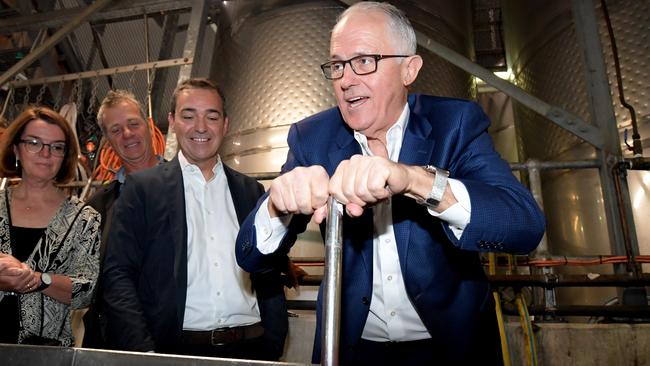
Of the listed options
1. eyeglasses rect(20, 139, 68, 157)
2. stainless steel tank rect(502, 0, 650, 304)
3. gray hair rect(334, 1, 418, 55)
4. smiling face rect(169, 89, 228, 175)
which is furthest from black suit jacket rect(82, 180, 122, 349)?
stainless steel tank rect(502, 0, 650, 304)

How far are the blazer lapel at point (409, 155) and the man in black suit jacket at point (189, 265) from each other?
1.81ft

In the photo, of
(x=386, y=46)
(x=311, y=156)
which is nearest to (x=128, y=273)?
(x=311, y=156)

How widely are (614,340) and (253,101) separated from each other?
2.98 m

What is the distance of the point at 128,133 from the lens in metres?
2.52

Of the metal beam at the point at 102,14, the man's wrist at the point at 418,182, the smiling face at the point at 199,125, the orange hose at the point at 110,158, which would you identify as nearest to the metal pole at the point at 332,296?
the man's wrist at the point at 418,182

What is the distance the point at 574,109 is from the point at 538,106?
67 cm

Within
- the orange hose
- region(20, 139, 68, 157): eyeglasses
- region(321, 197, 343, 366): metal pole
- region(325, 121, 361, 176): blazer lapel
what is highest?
the orange hose

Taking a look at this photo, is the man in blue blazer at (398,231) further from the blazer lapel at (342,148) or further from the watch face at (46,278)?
the watch face at (46,278)

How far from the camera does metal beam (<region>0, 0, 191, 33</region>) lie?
4.29 metres

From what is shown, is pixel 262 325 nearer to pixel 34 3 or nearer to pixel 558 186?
pixel 558 186

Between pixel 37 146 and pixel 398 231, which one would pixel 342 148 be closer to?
pixel 398 231

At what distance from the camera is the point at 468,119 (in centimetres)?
137

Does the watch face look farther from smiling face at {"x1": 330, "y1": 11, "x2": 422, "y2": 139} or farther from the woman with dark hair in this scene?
smiling face at {"x1": 330, "y1": 11, "x2": 422, "y2": 139}

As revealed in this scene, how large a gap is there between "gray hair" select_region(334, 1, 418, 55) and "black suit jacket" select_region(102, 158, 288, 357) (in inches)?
33.3
